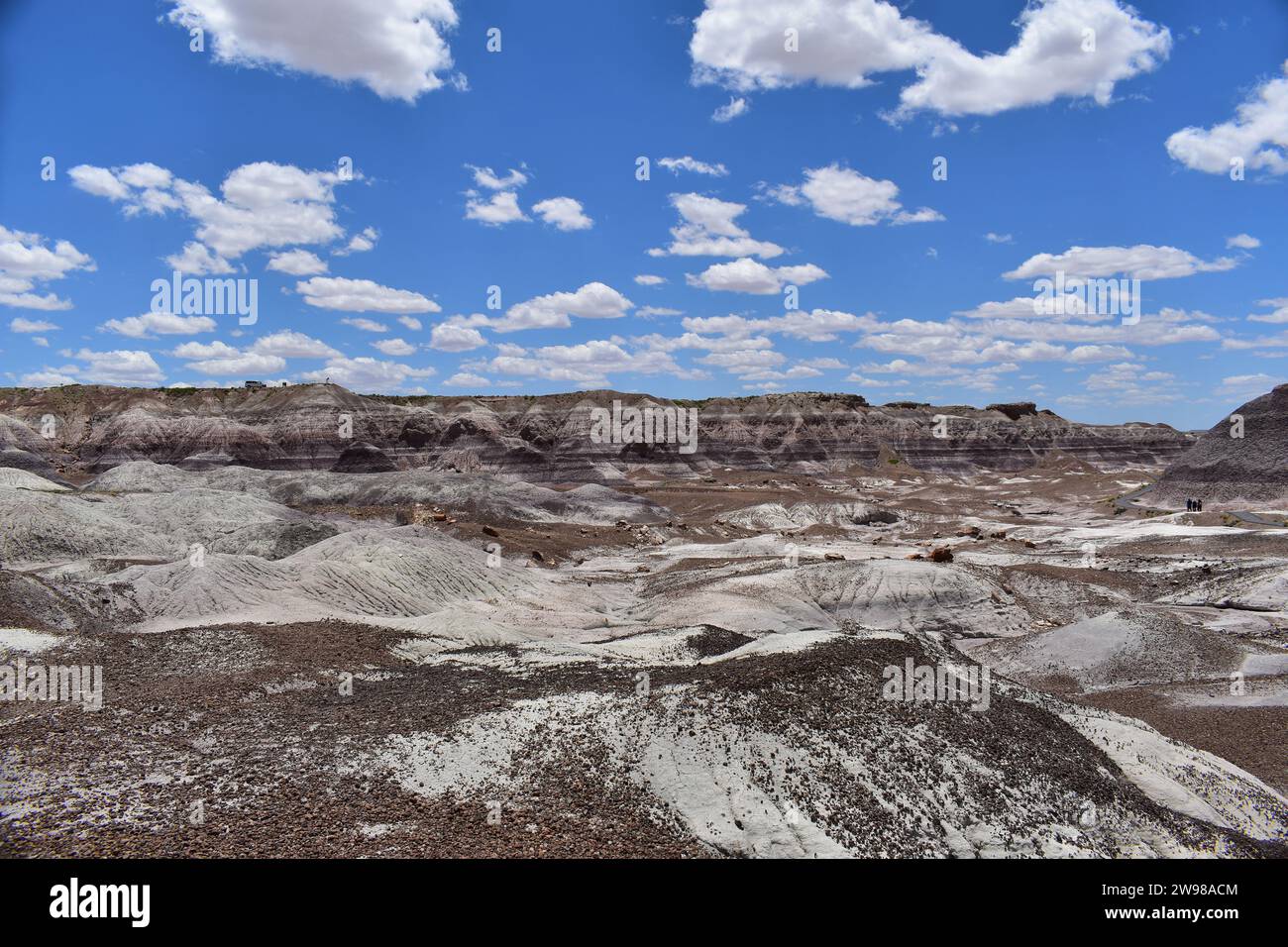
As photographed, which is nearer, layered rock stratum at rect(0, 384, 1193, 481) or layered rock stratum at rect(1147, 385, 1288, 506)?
layered rock stratum at rect(1147, 385, 1288, 506)

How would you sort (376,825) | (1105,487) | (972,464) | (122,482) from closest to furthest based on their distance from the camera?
1. (376,825)
2. (122,482)
3. (1105,487)
4. (972,464)

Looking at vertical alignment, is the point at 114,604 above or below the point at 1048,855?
above

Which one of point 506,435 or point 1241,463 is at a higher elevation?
point 506,435

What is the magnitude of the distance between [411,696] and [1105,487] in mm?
92693

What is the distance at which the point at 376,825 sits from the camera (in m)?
8.46

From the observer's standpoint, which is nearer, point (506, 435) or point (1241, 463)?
point (1241, 463)

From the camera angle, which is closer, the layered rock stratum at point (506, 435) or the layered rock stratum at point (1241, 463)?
the layered rock stratum at point (1241, 463)

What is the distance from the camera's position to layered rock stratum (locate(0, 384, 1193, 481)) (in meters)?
90.6

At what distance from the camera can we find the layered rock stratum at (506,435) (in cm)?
9056

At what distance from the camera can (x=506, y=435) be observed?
10100cm
